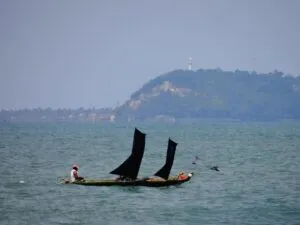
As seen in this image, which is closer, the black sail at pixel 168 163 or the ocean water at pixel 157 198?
the ocean water at pixel 157 198

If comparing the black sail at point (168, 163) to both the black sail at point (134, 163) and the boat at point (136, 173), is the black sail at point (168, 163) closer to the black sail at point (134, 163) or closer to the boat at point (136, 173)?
the boat at point (136, 173)

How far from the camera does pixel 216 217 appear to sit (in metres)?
43.4

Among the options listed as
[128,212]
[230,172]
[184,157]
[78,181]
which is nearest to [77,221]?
[128,212]

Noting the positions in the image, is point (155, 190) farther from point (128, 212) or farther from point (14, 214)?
point (14, 214)

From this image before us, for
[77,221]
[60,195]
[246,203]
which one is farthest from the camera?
[60,195]

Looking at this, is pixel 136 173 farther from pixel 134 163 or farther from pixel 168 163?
pixel 168 163

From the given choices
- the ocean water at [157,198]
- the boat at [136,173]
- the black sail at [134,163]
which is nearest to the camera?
the ocean water at [157,198]

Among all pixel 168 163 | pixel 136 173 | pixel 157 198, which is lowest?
pixel 157 198

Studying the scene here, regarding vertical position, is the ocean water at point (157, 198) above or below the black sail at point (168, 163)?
below

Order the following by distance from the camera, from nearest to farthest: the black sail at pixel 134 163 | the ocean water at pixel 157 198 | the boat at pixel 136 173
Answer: the ocean water at pixel 157 198
the boat at pixel 136 173
the black sail at pixel 134 163

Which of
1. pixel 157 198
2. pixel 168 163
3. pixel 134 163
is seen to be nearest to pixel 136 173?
pixel 134 163

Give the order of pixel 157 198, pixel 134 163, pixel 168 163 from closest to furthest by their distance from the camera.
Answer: pixel 157 198, pixel 134 163, pixel 168 163

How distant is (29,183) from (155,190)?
1092 cm

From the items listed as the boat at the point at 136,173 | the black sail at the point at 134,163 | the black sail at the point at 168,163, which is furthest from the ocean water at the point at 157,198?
the black sail at the point at 134,163
